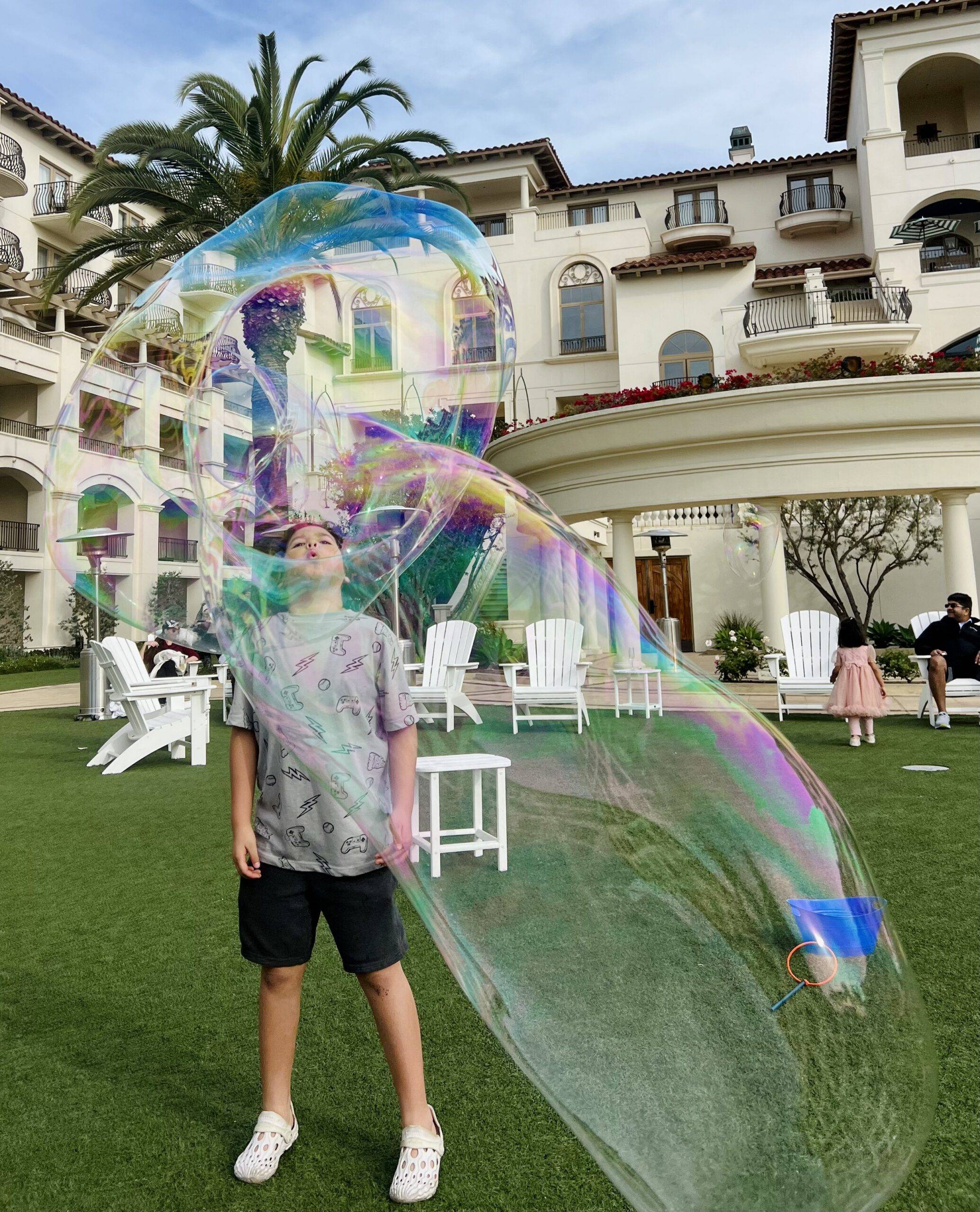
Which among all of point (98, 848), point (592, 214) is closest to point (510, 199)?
point (592, 214)

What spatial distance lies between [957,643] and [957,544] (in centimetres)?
368

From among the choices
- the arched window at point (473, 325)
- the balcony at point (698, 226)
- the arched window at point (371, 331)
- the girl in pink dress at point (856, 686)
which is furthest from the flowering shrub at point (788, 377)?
the balcony at point (698, 226)

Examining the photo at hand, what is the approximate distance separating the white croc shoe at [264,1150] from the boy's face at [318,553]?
147cm

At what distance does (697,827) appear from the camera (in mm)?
2336

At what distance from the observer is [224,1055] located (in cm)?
302

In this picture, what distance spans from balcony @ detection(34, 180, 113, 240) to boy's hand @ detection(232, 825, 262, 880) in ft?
111

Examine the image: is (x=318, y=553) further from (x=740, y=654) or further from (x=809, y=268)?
(x=809, y=268)

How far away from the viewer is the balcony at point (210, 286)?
3033 mm

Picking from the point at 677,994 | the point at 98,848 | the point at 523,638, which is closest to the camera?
the point at 677,994

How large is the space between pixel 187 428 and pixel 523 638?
134cm

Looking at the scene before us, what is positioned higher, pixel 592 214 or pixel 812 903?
pixel 592 214

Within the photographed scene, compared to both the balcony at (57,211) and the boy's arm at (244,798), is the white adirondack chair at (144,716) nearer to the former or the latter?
the boy's arm at (244,798)

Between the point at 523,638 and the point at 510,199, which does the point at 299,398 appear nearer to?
the point at 523,638

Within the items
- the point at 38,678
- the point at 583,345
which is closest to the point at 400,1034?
the point at 38,678
